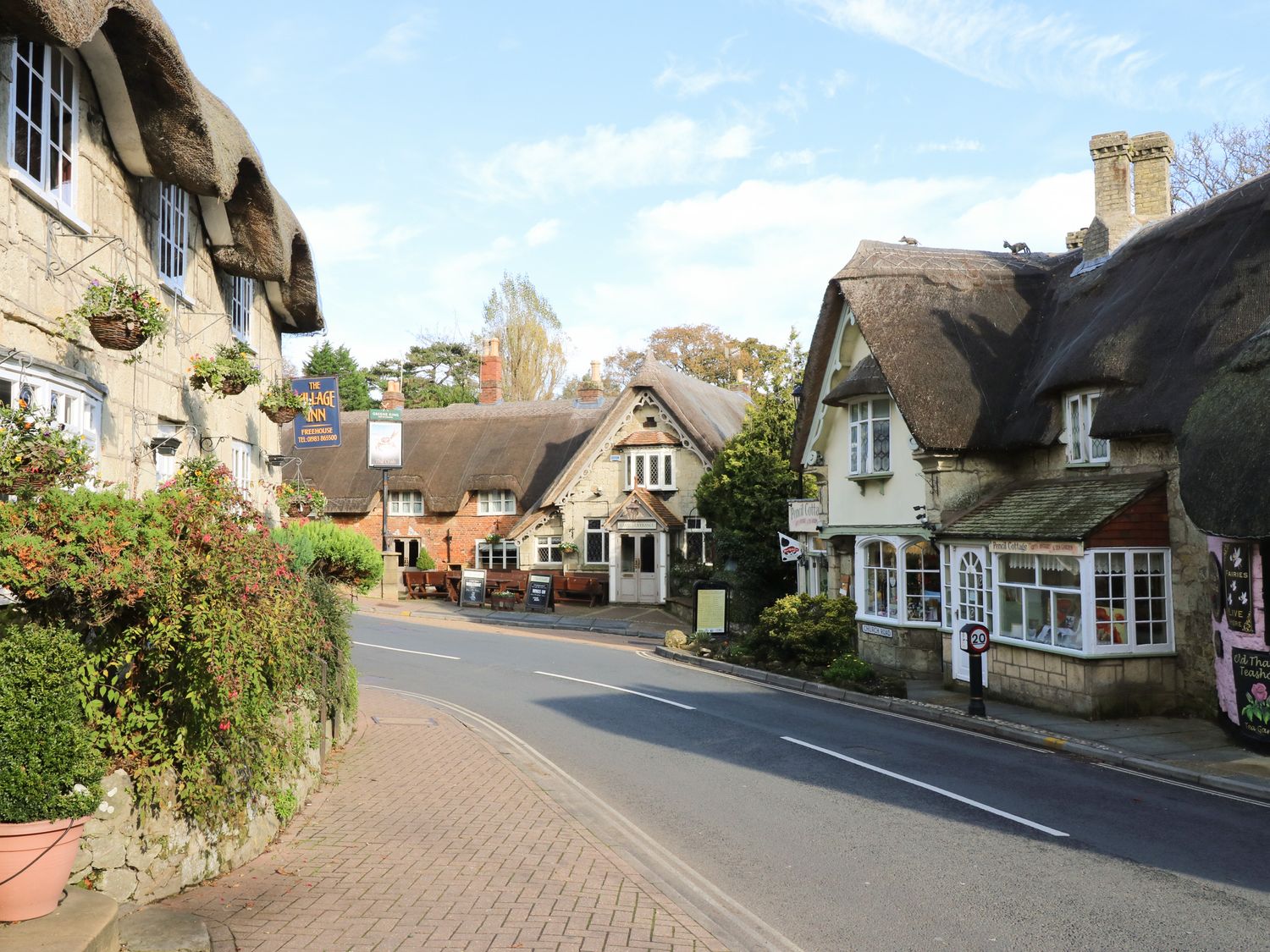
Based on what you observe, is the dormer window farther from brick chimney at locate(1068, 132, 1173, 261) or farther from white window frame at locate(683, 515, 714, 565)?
brick chimney at locate(1068, 132, 1173, 261)

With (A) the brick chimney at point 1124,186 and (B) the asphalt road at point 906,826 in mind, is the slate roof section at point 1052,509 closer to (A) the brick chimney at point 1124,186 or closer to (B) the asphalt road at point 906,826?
(B) the asphalt road at point 906,826

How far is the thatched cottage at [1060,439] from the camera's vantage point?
49.9ft

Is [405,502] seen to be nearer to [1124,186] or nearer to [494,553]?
[494,553]

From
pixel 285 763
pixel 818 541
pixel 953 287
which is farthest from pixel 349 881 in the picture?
pixel 818 541

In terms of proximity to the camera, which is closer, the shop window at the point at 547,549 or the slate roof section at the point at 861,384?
the slate roof section at the point at 861,384

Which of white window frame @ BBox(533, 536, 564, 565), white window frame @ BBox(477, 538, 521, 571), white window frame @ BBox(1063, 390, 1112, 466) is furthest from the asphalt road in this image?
white window frame @ BBox(477, 538, 521, 571)

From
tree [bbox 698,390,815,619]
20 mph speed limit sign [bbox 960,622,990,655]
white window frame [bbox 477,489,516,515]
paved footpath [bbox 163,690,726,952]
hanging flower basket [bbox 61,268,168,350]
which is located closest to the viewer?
paved footpath [bbox 163,690,726,952]

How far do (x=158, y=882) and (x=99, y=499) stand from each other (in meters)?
2.69

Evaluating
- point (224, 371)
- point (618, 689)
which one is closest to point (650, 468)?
point (618, 689)

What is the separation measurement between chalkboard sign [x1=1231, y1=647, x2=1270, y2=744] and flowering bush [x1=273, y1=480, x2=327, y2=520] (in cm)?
1289

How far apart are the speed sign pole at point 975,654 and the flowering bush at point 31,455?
509 inches

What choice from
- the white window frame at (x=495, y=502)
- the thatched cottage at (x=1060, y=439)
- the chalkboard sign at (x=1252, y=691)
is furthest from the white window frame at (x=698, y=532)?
the chalkboard sign at (x=1252, y=691)

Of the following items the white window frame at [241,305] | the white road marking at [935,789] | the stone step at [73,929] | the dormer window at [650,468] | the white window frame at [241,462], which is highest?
the white window frame at [241,305]

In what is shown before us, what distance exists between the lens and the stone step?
5293 millimetres
